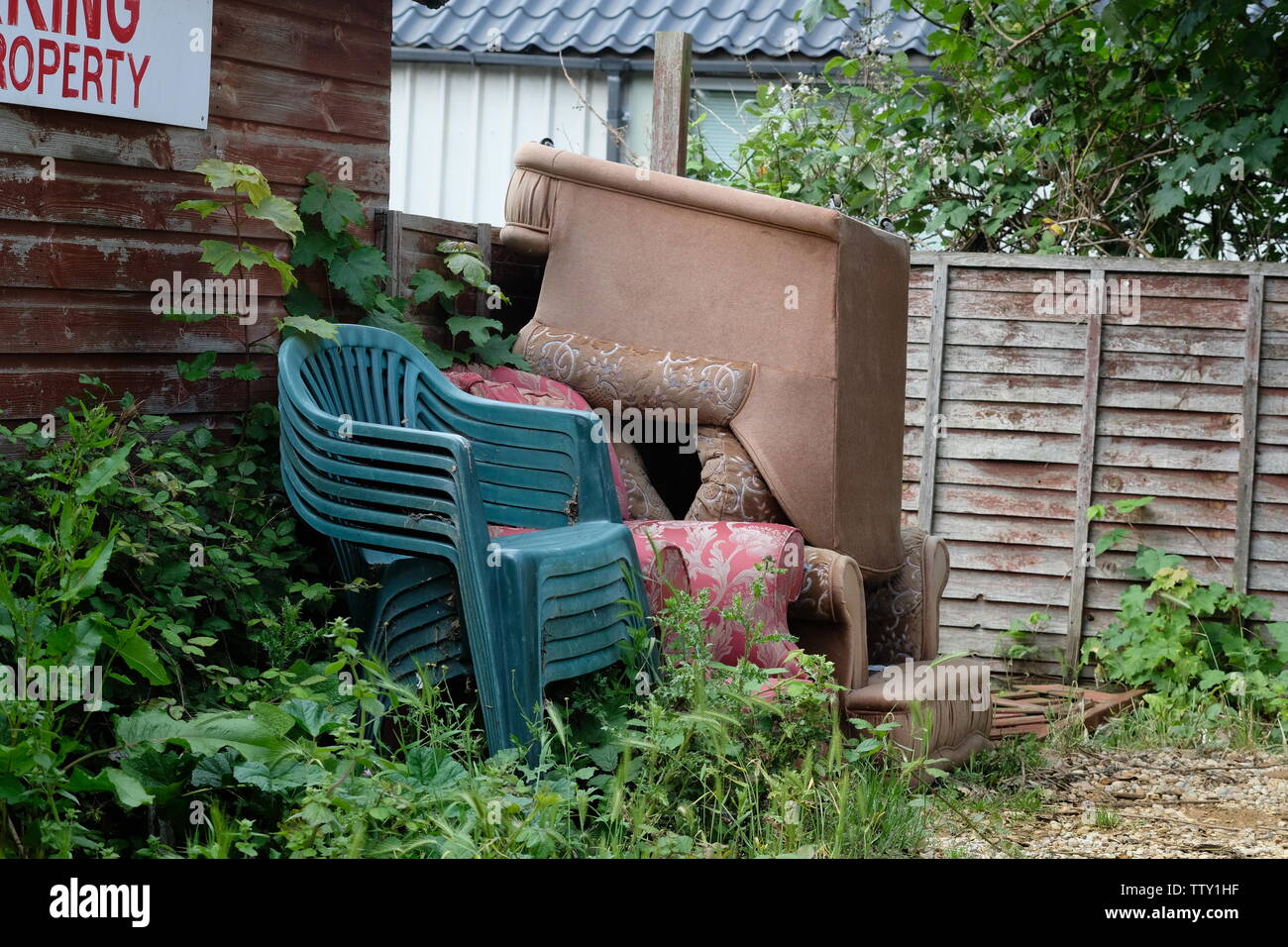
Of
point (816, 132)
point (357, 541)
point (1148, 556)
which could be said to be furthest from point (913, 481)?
point (357, 541)

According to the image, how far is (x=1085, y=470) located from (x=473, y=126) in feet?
16.2

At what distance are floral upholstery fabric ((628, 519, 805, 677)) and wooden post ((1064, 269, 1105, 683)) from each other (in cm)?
260

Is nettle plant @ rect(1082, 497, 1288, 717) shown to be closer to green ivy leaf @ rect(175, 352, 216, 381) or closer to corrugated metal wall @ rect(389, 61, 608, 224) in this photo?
green ivy leaf @ rect(175, 352, 216, 381)

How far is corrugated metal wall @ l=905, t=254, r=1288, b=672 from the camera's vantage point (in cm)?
583

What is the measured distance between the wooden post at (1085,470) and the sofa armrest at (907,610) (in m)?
1.55

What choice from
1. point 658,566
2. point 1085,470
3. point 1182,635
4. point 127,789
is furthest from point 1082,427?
point 127,789

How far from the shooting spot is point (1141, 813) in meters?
4.08

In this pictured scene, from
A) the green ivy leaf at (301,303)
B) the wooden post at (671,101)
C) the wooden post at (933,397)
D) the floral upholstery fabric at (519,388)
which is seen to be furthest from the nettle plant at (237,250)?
the wooden post at (933,397)

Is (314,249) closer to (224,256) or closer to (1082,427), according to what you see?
(224,256)

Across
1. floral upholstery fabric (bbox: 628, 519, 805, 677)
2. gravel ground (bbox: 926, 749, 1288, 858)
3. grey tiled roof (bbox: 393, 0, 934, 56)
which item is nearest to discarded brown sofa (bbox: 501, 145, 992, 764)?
floral upholstery fabric (bbox: 628, 519, 805, 677)

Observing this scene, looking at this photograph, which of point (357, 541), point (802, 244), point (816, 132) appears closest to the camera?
point (357, 541)

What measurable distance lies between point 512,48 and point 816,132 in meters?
2.85

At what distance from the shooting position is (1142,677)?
573 cm

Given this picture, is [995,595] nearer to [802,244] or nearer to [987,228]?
[987,228]
